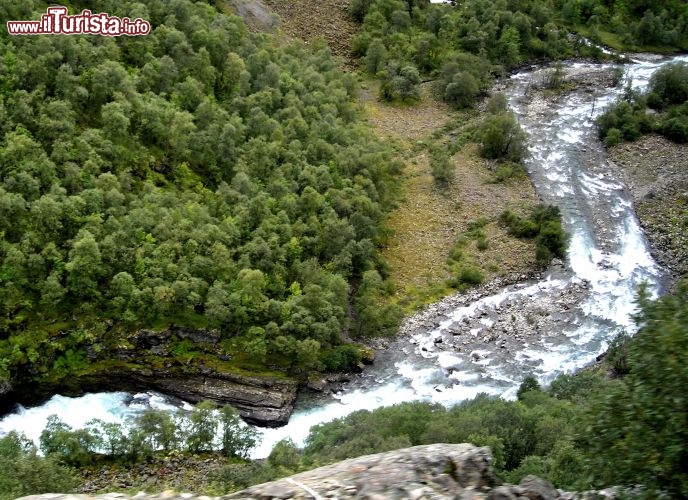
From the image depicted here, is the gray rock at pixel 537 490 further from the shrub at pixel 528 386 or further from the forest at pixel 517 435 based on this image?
the shrub at pixel 528 386

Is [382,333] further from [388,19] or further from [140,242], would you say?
[388,19]

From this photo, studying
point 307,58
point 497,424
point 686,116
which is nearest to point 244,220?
point 497,424

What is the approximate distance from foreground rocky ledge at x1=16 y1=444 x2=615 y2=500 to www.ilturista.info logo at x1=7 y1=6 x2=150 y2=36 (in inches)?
2550

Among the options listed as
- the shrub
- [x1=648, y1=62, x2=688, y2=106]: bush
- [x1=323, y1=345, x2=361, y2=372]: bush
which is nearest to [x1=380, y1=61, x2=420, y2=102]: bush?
[x1=648, y1=62, x2=688, y2=106]: bush

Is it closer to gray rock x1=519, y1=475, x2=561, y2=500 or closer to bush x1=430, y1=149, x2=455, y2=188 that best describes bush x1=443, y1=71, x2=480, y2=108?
bush x1=430, y1=149, x2=455, y2=188

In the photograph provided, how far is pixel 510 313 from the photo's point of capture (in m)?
71.8

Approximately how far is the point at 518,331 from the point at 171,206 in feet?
122

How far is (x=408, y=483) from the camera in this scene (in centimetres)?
1989

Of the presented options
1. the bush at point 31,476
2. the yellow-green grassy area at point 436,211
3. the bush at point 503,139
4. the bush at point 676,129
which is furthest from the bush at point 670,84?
the bush at point 31,476

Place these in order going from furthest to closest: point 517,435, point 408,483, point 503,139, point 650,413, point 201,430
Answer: point 503,139, point 201,430, point 517,435, point 408,483, point 650,413

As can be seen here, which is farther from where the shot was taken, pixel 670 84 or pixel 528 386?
pixel 670 84

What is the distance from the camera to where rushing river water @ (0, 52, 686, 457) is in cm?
5875

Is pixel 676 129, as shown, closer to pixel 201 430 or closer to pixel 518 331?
pixel 518 331

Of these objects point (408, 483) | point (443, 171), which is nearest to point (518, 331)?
point (443, 171)
